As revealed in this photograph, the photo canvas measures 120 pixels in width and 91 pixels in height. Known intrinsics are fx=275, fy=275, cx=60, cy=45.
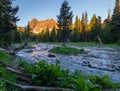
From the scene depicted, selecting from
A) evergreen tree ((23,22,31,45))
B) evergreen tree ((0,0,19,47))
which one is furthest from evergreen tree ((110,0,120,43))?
evergreen tree ((23,22,31,45))

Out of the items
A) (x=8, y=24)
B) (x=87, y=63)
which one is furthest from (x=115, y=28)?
(x=87, y=63)

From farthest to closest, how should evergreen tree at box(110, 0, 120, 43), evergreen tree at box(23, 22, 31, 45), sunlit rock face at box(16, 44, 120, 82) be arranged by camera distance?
evergreen tree at box(23, 22, 31, 45), evergreen tree at box(110, 0, 120, 43), sunlit rock face at box(16, 44, 120, 82)

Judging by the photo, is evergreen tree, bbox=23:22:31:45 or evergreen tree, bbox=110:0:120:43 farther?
evergreen tree, bbox=23:22:31:45

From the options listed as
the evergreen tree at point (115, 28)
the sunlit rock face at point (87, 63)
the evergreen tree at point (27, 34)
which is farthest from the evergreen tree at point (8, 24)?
the evergreen tree at point (27, 34)

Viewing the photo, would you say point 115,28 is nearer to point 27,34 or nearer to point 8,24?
point 8,24

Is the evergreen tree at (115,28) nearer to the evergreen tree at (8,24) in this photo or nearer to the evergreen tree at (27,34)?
the evergreen tree at (8,24)

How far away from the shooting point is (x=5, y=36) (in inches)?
1877

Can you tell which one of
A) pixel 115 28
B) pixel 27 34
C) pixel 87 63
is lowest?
pixel 87 63

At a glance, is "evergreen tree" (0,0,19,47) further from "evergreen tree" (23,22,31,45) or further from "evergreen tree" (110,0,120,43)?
"evergreen tree" (23,22,31,45)

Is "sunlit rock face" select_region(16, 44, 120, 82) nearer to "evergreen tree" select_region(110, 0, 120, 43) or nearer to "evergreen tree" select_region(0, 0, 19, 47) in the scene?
"evergreen tree" select_region(0, 0, 19, 47)

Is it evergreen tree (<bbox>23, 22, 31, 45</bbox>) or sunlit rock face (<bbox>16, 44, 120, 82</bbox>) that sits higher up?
evergreen tree (<bbox>23, 22, 31, 45</bbox>)

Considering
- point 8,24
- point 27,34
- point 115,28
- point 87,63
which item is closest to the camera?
point 87,63

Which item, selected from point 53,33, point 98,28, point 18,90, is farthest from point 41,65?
point 53,33

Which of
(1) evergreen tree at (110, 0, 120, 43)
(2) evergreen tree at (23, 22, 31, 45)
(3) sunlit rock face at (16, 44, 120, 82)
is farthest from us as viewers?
(2) evergreen tree at (23, 22, 31, 45)
